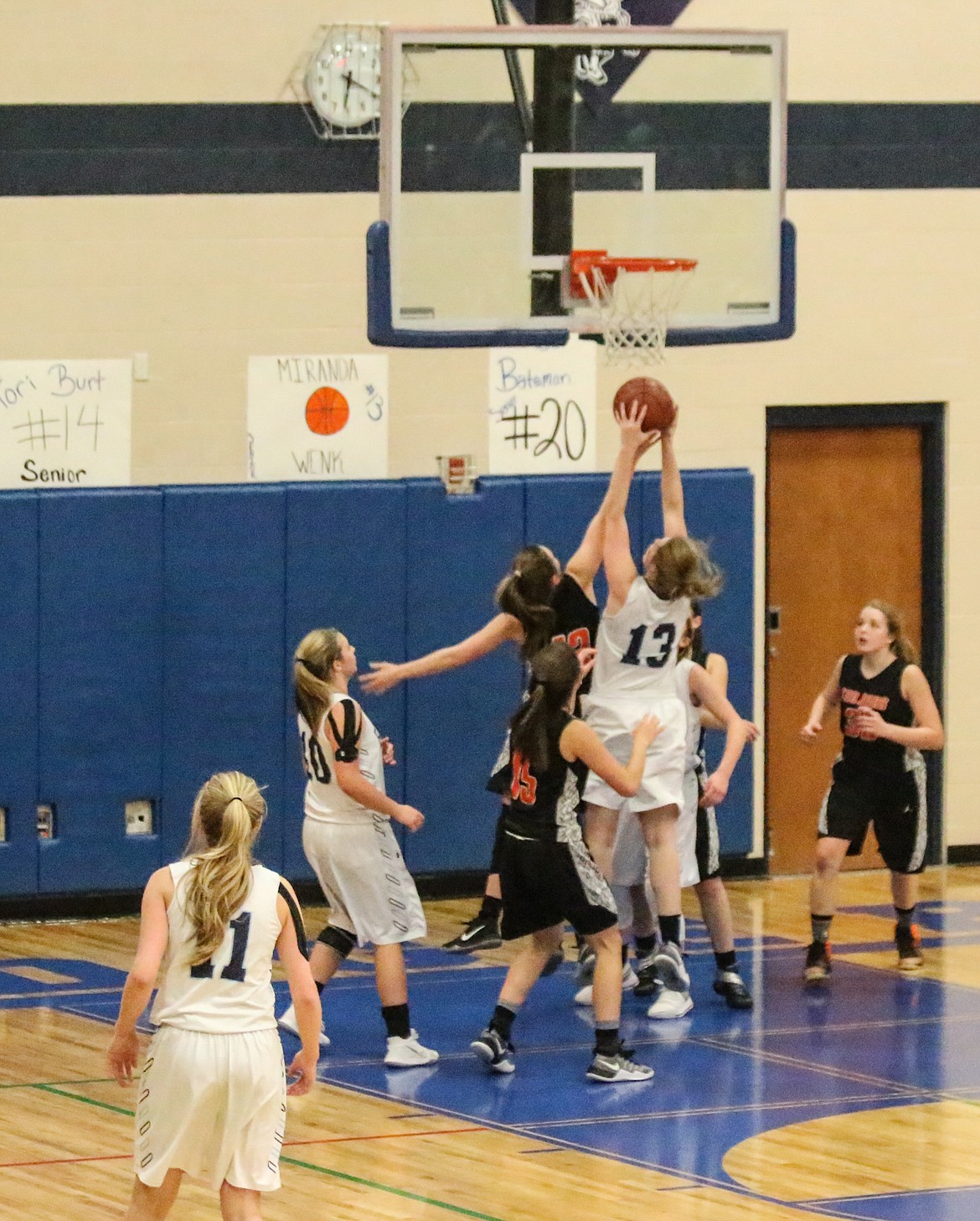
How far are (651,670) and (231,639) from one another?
340 centimetres

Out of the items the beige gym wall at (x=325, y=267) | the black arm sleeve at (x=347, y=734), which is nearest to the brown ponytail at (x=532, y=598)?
the black arm sleeve at (x=347, y=734)

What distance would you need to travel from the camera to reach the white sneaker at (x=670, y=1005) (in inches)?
385

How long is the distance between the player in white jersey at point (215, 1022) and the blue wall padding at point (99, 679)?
6.22 metres

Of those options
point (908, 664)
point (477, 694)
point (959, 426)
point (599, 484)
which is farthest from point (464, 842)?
point (959, 426)

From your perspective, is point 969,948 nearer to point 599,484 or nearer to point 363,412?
point 599,484

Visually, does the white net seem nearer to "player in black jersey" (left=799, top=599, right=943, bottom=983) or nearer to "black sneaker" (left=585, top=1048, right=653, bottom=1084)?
"player in black jersey" (left=799, top=599, right=943, bottom=983)

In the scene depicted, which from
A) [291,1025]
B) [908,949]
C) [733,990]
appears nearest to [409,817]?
[291,1025]

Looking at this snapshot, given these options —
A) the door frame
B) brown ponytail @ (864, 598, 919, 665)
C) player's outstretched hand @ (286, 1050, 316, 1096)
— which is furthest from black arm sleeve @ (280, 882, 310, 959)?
the door frame

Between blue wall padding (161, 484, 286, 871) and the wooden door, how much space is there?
10.2ft

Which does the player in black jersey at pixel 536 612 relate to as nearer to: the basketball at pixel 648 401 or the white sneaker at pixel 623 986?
the basketball at pixel 648 401

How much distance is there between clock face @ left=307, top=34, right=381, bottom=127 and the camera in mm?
12594

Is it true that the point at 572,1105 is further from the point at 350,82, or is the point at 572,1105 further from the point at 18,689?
the point at 350,82

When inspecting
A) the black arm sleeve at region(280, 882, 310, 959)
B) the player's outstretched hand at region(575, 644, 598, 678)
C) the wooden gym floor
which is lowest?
the wooden gym floor

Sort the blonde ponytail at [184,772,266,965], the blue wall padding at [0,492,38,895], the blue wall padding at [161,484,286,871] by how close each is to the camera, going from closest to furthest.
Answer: the blonde ponytail at [184,772,266,965] < the blue wall padding at [0,492,38,895] < the blue wall padding at [161,484,286,871]
